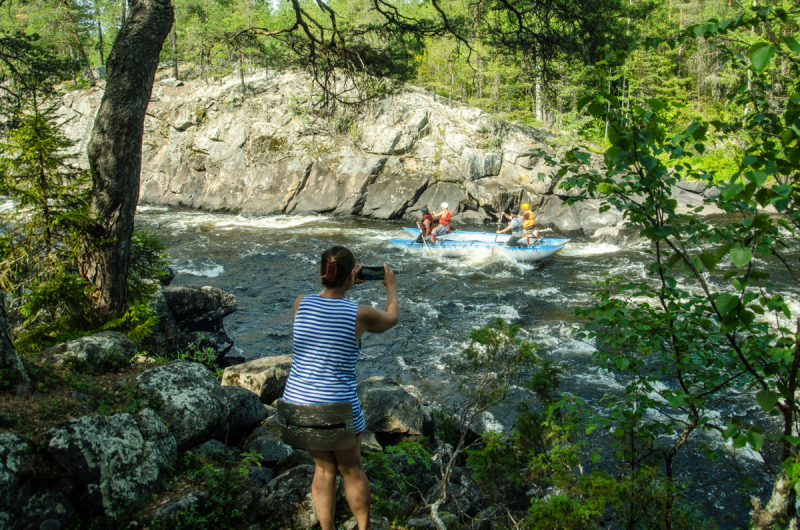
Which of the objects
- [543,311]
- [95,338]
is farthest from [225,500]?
[543,311]

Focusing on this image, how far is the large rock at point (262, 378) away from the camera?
6449 mm

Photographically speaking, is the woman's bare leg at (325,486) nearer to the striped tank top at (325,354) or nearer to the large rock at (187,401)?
the striped tank top at (325,354)

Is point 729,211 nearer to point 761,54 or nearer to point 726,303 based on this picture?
point 726,303

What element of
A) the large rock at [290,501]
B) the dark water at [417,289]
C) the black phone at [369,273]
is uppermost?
the black phone at [369,273]

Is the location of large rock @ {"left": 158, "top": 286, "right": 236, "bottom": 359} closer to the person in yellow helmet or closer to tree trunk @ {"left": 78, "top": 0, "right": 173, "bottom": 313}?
tree trunk @ {"left": 78, "top": 0, "right": 173, "bottom": 313}

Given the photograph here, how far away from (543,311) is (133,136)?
9.19 metres

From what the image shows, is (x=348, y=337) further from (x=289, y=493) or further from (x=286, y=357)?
(x=286, y=357)

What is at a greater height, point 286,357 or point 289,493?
point 289,493

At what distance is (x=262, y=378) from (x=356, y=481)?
3.97 m

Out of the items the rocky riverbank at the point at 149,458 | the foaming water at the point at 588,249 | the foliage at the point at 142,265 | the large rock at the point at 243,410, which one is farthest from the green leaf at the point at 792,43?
the foaming water at the point at 588,249

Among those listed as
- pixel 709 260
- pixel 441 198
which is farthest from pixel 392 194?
pixel 709 260

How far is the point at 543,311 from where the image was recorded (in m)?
11.8

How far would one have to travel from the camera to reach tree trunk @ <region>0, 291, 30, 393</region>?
325cm

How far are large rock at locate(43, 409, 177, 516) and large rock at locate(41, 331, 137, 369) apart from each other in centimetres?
105
